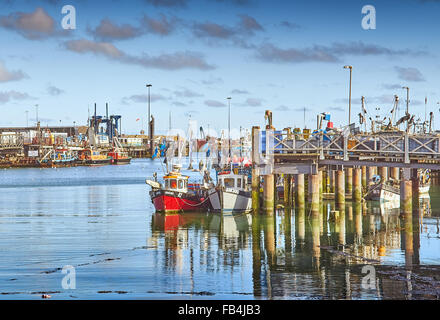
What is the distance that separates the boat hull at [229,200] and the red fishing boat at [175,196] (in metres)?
1.45

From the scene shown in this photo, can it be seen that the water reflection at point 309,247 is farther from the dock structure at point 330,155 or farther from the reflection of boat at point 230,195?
the dock structure at point 330,155

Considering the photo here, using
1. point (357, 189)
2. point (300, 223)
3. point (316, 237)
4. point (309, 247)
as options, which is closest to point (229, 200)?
point (300, 223)

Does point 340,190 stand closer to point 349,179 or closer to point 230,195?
point 230,195

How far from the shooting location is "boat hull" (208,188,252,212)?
54781 mm

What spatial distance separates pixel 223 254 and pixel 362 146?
19.2 meters

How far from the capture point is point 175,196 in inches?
2201

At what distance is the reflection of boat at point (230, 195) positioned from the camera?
180 feet

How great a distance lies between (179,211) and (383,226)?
57.0 feet
